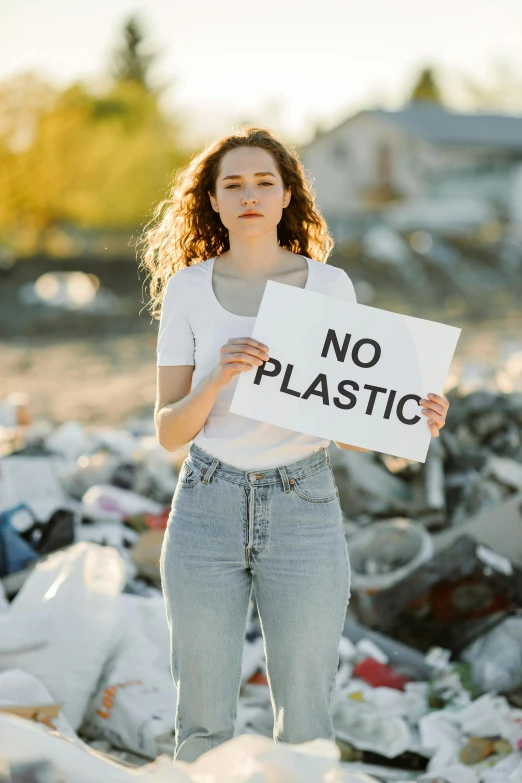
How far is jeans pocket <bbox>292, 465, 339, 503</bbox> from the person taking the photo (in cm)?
210

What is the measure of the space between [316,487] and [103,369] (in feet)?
39.6

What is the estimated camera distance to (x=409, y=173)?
4028 centimetres

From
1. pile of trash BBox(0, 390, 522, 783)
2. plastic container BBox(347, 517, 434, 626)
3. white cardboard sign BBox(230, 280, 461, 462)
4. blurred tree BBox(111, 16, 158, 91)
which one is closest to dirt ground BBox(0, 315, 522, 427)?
pile of trash BBox(0, 390, 522, 783)

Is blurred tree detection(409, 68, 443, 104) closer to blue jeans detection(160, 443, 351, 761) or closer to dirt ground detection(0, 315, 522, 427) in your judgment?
dirt ground detection(0, 315, 522, 427)

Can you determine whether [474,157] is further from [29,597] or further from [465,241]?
[29,597]

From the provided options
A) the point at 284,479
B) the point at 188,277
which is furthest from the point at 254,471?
the point at 188,277

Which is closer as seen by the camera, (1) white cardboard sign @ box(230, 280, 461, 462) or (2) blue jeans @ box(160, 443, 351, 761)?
(2) blue jeans @ box(160, 443, 351, 761)

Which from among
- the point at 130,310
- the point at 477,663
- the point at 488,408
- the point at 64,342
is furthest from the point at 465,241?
the point at 477,663

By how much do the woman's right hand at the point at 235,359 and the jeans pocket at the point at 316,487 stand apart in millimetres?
273

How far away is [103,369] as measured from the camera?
13.9m

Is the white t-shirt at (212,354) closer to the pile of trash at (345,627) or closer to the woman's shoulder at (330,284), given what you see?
the woman's shoulder at (330,284)

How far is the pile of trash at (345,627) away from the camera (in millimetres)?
3061

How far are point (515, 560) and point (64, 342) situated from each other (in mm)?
13837

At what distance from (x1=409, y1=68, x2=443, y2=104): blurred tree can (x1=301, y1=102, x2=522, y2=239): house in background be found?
63.6 feet
